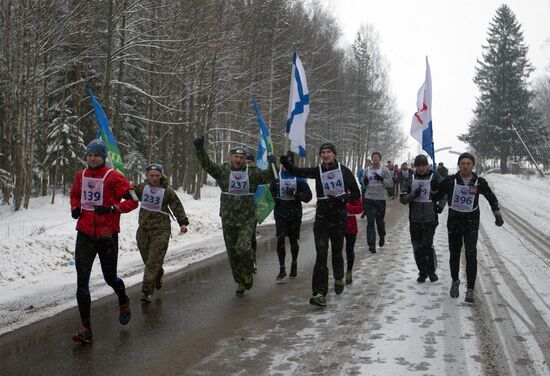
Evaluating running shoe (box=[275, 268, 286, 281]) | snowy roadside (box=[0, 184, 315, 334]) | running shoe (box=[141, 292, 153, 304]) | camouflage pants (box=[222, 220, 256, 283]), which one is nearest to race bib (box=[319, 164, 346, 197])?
camouflage pants (box=[222, 220, 256, 283])

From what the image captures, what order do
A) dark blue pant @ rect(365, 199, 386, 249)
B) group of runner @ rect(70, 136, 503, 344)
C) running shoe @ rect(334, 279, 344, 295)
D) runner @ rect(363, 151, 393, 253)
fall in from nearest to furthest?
group of runner @ rect(70, 136, 503, 344) < running shoe @ rect(334, 279, 344, 295) < runner @ rect(363, 151, 393, 253) < dark blue pant @ rect(365, 199, 386, 249)

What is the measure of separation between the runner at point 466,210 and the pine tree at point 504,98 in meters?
45.3

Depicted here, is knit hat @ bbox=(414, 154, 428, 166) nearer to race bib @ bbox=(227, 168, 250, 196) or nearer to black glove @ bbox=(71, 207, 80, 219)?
race bib @ bbox=(227, 168, 250, 196)

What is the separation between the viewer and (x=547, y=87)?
78562 millimetres

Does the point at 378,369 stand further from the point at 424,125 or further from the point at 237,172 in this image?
the point at 424,125

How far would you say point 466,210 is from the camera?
664cm

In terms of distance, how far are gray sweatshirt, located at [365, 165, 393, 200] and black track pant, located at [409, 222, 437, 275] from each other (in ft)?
8.86

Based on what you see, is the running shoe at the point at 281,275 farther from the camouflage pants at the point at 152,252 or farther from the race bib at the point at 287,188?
the camouflage pants at the point at 152,252

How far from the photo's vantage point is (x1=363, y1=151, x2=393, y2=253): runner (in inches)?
420

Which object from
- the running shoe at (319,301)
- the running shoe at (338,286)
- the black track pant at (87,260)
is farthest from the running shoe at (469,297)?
the black track pant at (87,260)

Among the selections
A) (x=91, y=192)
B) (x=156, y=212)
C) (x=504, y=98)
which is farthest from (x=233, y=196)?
(x=504, y=98)

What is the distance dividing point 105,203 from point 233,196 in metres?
2.26

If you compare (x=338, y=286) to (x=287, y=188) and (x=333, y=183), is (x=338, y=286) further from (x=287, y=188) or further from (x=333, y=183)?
(x=287, y=188)

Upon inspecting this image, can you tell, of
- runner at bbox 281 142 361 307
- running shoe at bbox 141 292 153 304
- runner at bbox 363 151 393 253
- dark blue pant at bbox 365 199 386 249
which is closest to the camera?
runner at bbox 281 142 361 307
